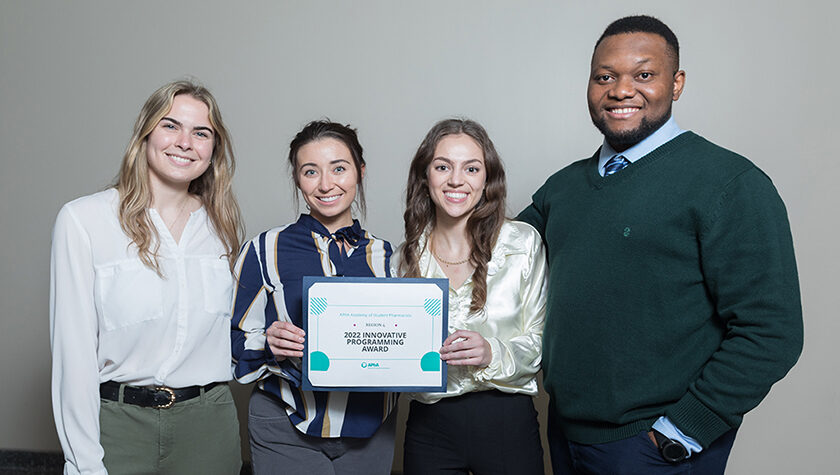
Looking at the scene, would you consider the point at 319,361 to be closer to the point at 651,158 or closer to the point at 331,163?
the point at 331,163

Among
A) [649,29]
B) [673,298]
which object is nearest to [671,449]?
[673,298]

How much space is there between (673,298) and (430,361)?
0.73 meters

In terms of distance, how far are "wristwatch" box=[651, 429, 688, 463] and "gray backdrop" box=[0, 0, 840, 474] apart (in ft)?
5.88

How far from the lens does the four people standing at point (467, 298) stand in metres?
1.82

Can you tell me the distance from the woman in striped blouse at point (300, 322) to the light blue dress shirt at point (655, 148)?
83cm

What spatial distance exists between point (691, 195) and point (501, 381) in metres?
0.80

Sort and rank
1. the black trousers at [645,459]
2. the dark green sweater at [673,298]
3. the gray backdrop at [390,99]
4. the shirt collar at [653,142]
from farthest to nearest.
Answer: the gray backdrop at [390,99], the shirt collar at [653,142], the black trousers at [645,459], the dark green sweater at [673,298]

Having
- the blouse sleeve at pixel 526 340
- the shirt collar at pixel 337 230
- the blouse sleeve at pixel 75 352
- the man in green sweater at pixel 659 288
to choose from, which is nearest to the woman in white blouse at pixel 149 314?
the blouse sleeve at pixel 75 352

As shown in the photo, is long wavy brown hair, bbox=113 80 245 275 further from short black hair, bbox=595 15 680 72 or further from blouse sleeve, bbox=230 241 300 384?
short black hair, bbox=595 15 680 72

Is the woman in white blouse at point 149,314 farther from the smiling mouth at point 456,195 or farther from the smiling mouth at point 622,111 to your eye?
the smiling mouth at point 622,111

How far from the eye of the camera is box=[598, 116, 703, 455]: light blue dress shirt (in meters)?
1.83

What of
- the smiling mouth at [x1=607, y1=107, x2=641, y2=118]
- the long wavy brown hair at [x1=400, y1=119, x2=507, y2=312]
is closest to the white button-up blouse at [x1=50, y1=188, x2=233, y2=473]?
the long wavy brown hair at [x1=400, y1=119, x2=507, y2=312]

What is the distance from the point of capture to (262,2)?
3635 millimetres

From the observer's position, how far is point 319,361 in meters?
2.02
